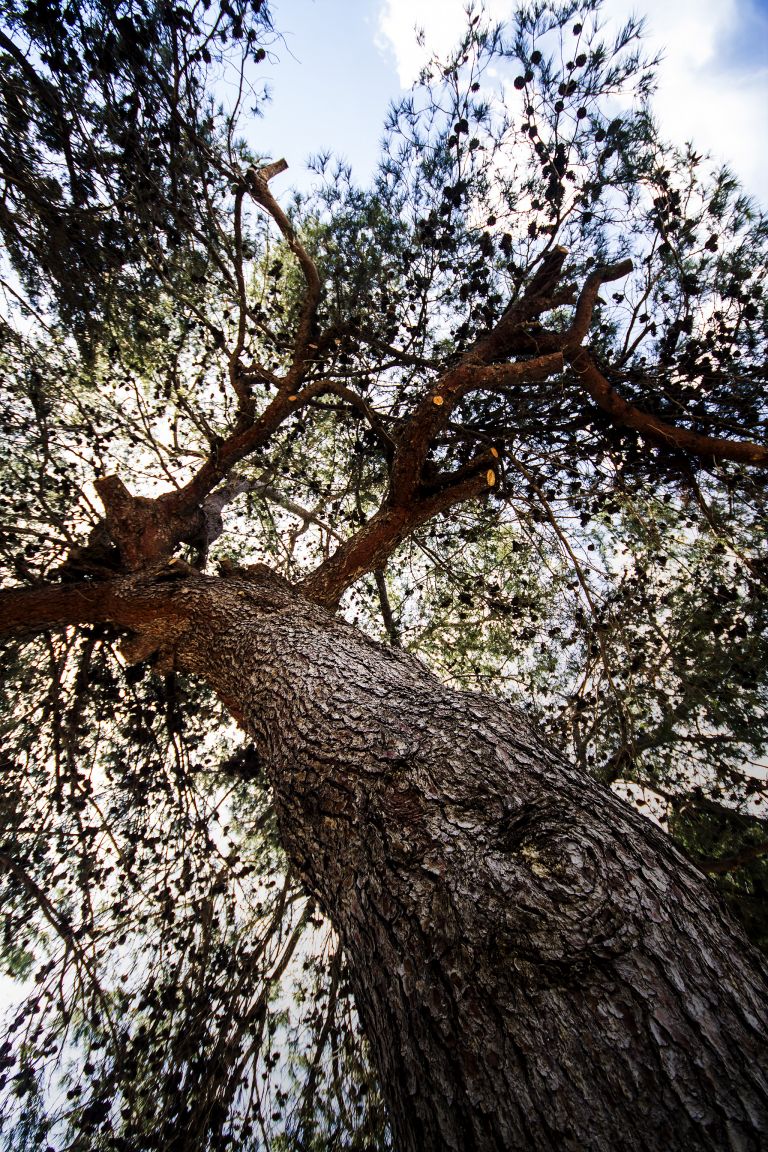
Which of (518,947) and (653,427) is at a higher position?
(653,427)

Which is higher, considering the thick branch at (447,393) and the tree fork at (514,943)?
the thick branch at (447,393)

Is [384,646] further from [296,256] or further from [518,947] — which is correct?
[296,256]

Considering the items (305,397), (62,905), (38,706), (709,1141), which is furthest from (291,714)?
(62,905)

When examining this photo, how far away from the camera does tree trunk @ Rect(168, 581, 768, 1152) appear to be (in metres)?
0.62

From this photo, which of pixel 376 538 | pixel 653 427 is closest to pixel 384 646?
pixel 376 538

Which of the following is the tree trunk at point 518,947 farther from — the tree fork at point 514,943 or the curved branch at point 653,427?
the curved branch at point 653,427

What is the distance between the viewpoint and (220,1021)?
230 centimetres

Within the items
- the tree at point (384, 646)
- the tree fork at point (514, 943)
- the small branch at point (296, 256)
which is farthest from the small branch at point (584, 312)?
the tree fork at point (514, 943)

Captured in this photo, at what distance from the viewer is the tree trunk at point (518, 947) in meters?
0.62

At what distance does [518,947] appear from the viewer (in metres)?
0.77

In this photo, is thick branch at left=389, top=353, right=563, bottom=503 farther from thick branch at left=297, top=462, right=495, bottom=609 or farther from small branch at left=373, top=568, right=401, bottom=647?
small branch at left=373, top=568, right=401, bottom=647

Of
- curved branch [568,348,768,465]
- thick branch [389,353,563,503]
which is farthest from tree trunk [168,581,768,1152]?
curved branch [568,348,768,465]

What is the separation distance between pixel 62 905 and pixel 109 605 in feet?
5.91

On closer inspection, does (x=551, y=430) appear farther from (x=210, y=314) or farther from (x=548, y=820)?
(x=548, y=820)
